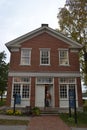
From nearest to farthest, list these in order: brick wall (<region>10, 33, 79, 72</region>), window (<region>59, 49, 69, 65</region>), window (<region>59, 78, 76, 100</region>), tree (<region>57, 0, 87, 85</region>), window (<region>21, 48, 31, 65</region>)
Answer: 1. window (<region>59, 78, 76, 100</region>)
2. brick wall (<region>10, 33, 79, 72</region>)
3. window (<region>21, 48, 31, 65</region>)
4. window (<region>59, 49, 69, 65</region>)
5. tree (<region>57, 0, 87, 85</region>)

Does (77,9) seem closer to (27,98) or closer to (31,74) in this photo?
(31,74)

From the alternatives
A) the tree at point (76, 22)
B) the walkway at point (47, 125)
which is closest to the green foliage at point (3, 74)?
the tree at point (76, 22)

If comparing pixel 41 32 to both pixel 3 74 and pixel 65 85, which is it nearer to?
pixel 65 85

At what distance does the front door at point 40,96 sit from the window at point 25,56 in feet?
10.2

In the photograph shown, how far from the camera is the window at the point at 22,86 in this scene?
2289 centimetres

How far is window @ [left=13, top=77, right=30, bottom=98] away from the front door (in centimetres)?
100

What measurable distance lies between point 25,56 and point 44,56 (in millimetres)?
2180

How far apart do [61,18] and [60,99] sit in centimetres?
1305

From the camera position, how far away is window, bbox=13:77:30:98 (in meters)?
22.9

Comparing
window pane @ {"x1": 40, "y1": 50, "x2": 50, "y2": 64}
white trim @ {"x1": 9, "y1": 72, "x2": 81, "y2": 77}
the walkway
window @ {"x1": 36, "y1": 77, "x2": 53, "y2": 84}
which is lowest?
the walkway

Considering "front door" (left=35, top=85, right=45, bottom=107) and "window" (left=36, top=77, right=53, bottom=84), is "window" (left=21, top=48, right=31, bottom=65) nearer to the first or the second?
"window" (left=36, top=77, right=53, bottom=84)

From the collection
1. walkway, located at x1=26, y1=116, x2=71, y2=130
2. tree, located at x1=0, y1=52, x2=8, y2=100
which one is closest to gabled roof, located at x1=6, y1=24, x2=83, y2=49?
walkway, located at x1=26, y1=116, x2=71, y2=130

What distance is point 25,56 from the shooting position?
2417cm

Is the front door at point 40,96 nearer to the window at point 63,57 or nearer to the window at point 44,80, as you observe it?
the window at point 44,80
